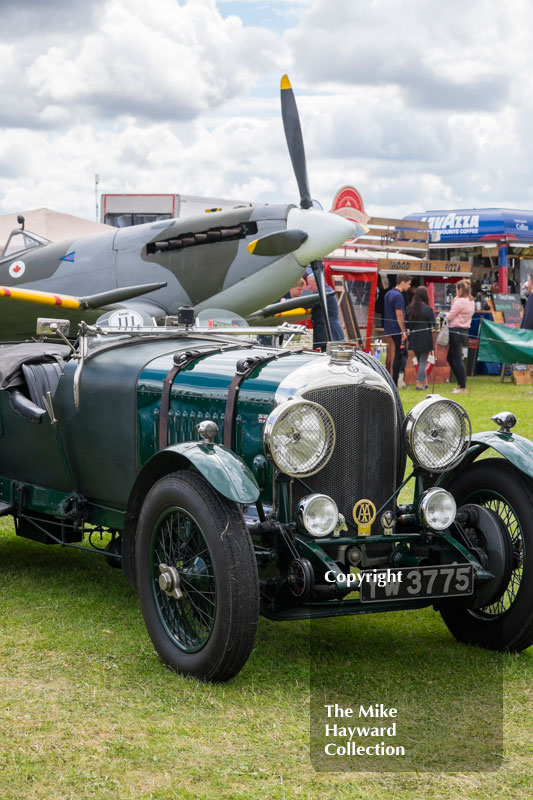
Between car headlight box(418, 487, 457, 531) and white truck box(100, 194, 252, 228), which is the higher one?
white truck box(100, 194, 252, 228)

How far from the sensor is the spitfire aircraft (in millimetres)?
11938

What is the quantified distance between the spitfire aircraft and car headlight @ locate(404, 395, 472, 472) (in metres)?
7.80

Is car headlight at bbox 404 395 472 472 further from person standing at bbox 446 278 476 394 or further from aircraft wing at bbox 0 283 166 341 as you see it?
person standing at bbox 446 278 476 394

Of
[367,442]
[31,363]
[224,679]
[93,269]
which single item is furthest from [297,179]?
[224,679]

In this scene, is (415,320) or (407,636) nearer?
(407,636)

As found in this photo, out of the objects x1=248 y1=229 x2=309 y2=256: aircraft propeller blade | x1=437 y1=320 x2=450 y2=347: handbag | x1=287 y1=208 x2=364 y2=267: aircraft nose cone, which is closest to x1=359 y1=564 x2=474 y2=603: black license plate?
x1=248 y1=229 x2=309 y2=256: aircraft propeller blade

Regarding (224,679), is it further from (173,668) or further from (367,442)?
(367,442)

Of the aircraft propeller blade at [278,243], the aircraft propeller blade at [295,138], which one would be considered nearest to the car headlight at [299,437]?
the aircraft propeller blade at [278,243]

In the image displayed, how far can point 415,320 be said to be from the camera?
53.0 feet

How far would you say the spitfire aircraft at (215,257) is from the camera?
39.2 feet

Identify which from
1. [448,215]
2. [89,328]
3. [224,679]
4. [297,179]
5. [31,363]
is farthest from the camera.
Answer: [448,215]

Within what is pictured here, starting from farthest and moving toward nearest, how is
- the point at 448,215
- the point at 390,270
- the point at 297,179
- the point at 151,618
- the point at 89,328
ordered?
1. the point at 448,215
2. the point at 390,270
3. the point at 297,179
4. the point at 89,328
5. the point at 151,618

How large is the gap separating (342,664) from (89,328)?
2193 mm

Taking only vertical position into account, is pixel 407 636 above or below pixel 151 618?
below
